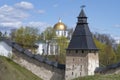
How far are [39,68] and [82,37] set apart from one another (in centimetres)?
464

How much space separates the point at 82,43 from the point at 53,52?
31.6 metres

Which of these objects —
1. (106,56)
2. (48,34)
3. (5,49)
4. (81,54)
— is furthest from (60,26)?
(81,54)

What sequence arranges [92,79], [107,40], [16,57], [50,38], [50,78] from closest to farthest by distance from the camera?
[92,79], [50,78], [16,57], [50,38], [107,40]

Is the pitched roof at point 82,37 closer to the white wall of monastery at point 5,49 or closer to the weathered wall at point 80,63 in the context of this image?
the weathered wall at point 80,63

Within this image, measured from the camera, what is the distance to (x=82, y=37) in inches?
838

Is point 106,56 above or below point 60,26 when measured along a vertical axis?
below

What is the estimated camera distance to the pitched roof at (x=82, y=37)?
2111 centimetres

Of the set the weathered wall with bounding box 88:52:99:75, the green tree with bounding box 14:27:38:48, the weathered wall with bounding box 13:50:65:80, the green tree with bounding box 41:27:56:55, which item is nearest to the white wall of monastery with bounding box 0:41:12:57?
the weathered wall with bounding box 13:50:65:80

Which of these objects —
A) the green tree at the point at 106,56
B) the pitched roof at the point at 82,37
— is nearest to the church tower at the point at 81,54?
the pitched roof at the point at 82,37

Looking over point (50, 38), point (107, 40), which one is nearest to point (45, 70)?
point (50, 38)

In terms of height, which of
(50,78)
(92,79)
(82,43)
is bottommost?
(50,78)

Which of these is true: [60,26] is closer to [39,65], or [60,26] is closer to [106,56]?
[106,56]

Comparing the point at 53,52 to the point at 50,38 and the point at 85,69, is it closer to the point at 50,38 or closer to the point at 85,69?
the point at 50,38

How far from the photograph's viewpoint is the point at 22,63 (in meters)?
24.1
